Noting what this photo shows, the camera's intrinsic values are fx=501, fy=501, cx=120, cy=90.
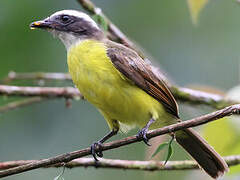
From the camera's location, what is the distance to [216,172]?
3.67 metres

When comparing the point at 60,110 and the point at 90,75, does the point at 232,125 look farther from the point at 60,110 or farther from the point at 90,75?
the point at 60,110

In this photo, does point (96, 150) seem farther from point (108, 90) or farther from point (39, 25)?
point (39, 25)

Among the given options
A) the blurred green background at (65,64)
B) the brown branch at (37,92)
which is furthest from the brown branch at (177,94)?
the blurred green background at (65,64)

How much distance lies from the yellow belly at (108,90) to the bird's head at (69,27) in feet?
1.07

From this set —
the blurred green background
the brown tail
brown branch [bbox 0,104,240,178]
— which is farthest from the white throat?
the blurred green background

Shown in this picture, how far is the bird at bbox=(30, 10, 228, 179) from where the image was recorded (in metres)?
3.60

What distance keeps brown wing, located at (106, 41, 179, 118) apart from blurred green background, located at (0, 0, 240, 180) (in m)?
2.74

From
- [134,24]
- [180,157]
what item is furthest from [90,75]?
[134,24]

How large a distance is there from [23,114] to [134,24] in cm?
241

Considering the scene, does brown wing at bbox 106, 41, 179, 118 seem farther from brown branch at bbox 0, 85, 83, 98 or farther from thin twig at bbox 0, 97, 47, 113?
thin twig at bbox 0, 97, 47, 113

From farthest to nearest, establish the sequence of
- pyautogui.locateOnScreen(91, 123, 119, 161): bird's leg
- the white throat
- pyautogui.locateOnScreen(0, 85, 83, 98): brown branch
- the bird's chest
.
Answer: pyautogui.locateOnScreen(0, 85, 83, 98): brown branch < the white throat < the bird's chest < pyautogui.locateOnScreen(91, 123, 119, 161): bird's leg

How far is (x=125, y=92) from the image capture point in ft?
11.9

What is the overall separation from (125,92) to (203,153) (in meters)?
0.78

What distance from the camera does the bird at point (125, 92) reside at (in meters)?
3.60
